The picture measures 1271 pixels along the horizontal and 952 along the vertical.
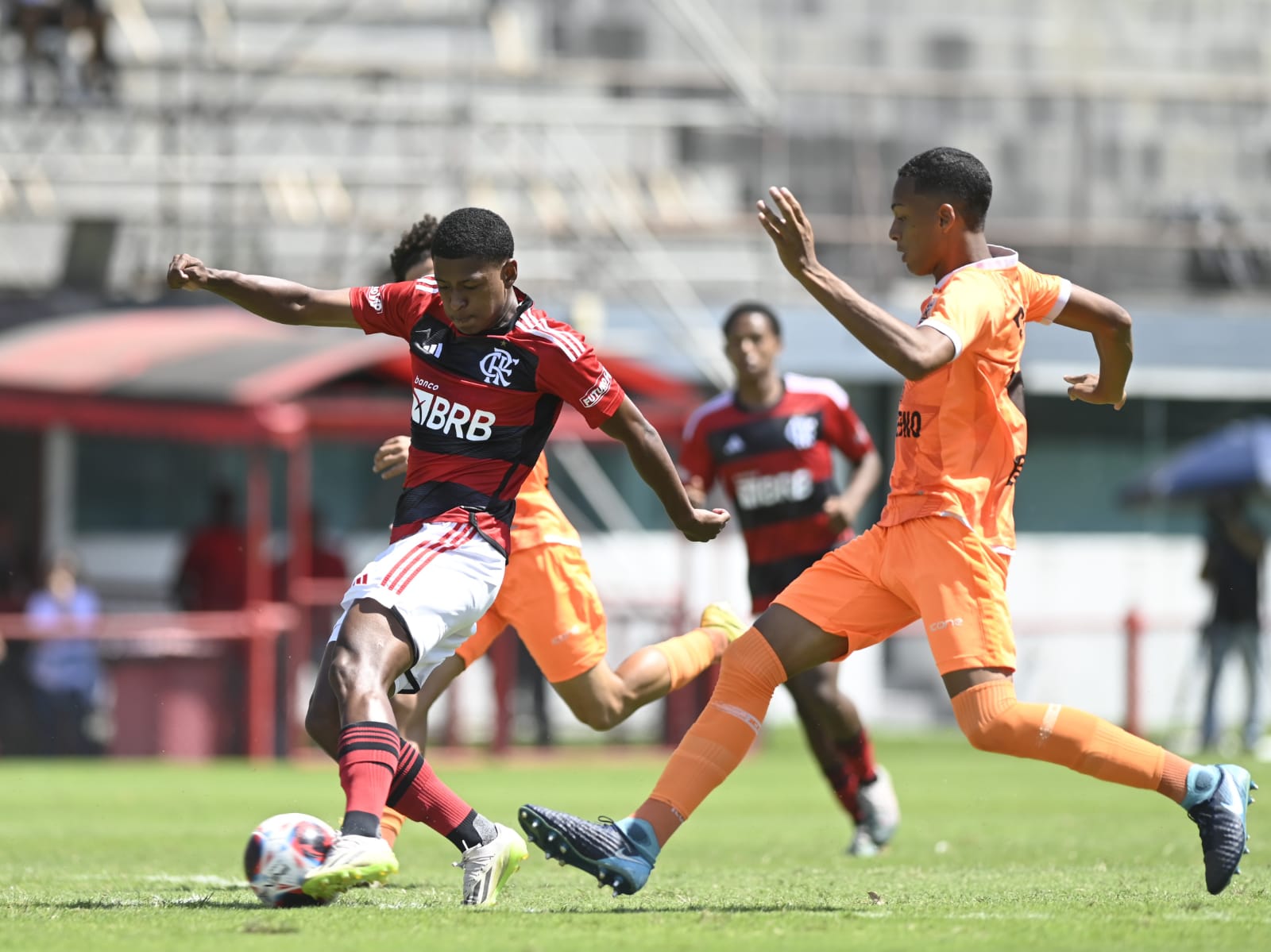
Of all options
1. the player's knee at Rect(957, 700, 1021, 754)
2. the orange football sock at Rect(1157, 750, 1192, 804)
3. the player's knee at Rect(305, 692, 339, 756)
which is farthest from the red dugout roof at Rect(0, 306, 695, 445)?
the orange football sock at Rect(1157, 750, 1192, 804)

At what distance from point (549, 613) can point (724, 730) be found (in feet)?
4.80

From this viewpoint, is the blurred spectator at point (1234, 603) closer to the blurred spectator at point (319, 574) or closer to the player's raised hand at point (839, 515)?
the blurred spectator at point (319, 574)

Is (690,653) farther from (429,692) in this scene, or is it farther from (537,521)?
(429,692)

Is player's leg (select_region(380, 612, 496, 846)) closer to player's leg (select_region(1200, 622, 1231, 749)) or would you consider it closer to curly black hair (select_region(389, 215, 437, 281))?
curly black hair (select_region(389, 215, 437, 281))

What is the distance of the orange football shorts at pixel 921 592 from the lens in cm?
669

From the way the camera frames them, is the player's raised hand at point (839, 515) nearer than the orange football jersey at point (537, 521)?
No

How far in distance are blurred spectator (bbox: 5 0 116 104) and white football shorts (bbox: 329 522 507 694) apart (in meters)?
16.8

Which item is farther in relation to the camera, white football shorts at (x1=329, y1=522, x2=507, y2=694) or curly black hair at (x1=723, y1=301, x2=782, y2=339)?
curly black hair at (x1=723, y1=301, x2=782, y2=339)

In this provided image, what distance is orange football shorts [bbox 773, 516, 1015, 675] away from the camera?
6.69 meters

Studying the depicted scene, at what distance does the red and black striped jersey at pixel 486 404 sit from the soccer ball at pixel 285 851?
3.71 feet

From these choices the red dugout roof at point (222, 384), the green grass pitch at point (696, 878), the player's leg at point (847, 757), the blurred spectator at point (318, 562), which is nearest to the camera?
the green grass pitch at point (696, 878)

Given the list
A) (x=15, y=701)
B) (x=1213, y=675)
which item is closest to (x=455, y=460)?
(x=15, y=701)

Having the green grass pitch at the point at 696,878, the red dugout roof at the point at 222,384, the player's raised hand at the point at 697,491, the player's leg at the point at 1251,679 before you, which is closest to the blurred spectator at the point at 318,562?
the red dugout roof at the point at 222,384

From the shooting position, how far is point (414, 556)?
681 cm
